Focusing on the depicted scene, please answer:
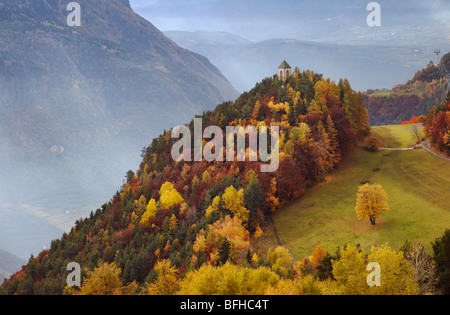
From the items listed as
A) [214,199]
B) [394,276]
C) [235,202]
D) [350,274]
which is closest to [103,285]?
[350,274]

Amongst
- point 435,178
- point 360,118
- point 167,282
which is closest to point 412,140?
point 360,118

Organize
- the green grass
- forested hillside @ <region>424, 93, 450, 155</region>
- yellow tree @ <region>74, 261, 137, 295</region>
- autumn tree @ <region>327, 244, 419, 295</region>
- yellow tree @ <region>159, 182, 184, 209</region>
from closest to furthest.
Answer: autumn tree @ <region>327, 244, 419, 295</region> < yellow tree @ <region>74, 261, 137, 295</region> < forested hillside @ <region>424, 93, 450, 155</region> < yellow tree @ <region>159, 182, 184, 209</region> < the green grass

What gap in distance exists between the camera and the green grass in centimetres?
9881

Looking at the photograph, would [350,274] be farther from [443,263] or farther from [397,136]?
[397,136]

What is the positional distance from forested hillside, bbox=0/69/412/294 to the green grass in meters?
6.66

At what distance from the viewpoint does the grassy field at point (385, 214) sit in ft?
194

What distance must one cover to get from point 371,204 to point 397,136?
169 ft

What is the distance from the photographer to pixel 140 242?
7856cm

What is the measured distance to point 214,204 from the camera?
73375 millimetres

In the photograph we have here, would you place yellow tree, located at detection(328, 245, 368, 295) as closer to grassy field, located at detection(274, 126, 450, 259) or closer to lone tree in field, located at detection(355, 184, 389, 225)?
grassy field, located at detection(274, 126, 450, 259)

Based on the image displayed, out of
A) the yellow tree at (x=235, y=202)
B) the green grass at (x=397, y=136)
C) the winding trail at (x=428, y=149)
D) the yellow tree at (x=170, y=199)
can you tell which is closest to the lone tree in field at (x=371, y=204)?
the yellow tree at (x=235, y=202)

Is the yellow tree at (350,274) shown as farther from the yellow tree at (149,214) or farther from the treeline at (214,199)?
the yellow tree at (149,214)

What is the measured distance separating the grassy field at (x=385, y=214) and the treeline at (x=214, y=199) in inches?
158

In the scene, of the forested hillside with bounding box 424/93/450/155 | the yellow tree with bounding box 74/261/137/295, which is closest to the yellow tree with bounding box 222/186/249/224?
the yellow tree with bounding box 74/261/137/295
